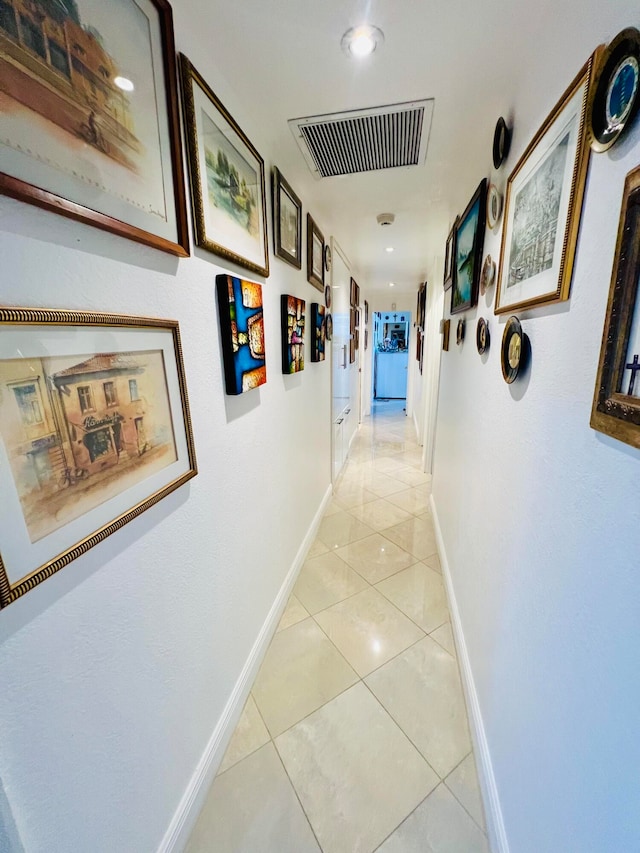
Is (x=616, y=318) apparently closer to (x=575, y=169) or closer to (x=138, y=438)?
(x=575, y=169)

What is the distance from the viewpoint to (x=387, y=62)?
3.28 feet

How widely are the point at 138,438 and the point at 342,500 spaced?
250 centimetres

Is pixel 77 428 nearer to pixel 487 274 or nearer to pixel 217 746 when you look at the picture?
pixel 217 746

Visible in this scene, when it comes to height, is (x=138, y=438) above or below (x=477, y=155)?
below

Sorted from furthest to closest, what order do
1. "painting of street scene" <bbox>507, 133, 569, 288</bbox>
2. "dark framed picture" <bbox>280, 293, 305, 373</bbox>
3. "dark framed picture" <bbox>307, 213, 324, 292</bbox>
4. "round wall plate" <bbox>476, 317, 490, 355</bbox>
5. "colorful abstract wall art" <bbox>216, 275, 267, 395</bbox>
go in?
"dark framed picture" <bbox>307, 213, 324, 292</bbox>
"dark framed picture" <bbox>280, 293, 305, 373</bbox>
"round wall plate" <bbox>476, 317, 490, 355</bbox>
"colorful abstract wall art" <bbox>216, 275, 267, 395</bbox>
"painting of street scene" <bbox>507, 133, 569, 288</bbox>

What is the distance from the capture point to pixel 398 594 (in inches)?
74.8

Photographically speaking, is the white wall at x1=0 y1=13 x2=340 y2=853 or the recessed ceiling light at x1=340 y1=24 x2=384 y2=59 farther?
the recessed ceiling light at x1=340 y1=24 x2=384 y2=59

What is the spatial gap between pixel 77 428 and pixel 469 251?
1.79m

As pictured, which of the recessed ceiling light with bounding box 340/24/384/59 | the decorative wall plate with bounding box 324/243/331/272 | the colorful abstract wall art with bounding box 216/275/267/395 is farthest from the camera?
the decorative wall plate with bounding box 324/243/331/272

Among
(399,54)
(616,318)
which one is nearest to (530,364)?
(616,318)

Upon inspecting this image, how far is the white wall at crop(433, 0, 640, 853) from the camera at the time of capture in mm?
511

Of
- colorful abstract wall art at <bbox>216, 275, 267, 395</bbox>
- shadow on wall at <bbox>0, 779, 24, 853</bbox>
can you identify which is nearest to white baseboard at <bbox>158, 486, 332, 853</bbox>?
shadow on wall at <bbox>0, 779, 24, 853</bbox>

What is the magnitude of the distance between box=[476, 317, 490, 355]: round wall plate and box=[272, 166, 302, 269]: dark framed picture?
99 cm

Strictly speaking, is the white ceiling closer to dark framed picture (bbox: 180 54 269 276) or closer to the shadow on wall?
dark framed picture (bbox: 180 54 269 276)
